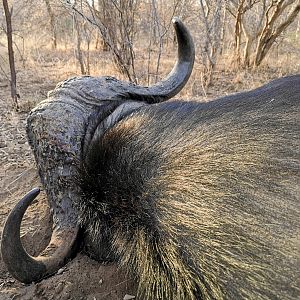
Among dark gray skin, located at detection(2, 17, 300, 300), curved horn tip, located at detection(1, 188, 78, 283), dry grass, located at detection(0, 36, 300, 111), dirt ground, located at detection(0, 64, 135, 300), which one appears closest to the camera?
dark gray skin, located at detection(2, 17, 300, 300)

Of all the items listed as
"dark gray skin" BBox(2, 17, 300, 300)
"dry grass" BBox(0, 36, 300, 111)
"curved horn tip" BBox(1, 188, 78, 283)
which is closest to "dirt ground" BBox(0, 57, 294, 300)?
"dark gray skin" BBox(2, 17, 300, 300)

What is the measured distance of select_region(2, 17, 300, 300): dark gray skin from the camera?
1454mm

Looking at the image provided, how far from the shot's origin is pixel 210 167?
1783 mm

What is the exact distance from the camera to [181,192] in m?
1.75

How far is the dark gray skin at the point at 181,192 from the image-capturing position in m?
1.45

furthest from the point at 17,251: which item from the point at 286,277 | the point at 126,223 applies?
the point at 286,277

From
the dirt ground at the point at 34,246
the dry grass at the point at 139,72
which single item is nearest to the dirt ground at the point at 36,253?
the dirt ground at the point at 34,246

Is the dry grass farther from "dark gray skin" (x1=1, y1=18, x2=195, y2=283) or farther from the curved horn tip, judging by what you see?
the curved horn tip

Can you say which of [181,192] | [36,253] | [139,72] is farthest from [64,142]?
[139,72]

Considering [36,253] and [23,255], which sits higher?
[23,255]

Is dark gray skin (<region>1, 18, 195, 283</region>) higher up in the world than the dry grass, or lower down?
higher up

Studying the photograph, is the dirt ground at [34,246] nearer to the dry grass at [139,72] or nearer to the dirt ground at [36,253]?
the dirt ground at [36,253]

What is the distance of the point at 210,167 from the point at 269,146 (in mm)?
250

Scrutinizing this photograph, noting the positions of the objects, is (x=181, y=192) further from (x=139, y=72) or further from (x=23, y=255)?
(x=139, y=72)
